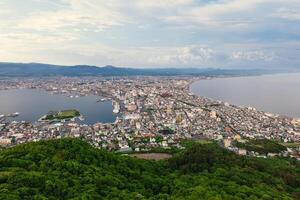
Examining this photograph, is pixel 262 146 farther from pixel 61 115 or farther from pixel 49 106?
pixel 49 106

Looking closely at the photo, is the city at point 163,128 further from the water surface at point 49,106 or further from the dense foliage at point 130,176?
the dense foliage at point 130,176

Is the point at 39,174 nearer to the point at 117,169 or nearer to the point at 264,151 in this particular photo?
the point at 117,169

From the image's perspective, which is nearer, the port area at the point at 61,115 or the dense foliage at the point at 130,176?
the dense foliage at the point at 130,176

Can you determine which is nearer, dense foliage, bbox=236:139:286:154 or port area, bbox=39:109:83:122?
dense foliage, bbox=236:139:286:154

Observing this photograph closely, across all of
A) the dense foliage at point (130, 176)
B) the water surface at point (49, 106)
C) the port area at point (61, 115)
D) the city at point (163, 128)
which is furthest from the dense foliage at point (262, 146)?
the port area at point (61, 115)

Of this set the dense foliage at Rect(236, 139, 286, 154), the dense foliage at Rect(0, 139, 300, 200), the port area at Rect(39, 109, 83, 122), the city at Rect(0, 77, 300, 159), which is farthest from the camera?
the port area at Rect(39, 109, 83, 122)

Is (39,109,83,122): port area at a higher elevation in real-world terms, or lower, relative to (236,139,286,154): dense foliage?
lower

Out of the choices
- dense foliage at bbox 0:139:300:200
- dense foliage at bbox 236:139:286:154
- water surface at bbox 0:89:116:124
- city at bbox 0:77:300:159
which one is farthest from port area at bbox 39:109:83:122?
dense foliage at bbox 0:139:300:200

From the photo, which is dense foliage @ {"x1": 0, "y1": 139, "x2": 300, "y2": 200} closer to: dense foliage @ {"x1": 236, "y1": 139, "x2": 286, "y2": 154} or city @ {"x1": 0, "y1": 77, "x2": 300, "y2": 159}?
dense foliage @ {"x1": 236, "y1": 139, "x2": 286, "y2": 154}

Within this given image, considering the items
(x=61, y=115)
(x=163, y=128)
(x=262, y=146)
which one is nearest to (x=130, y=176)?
(x=262, y=146)
